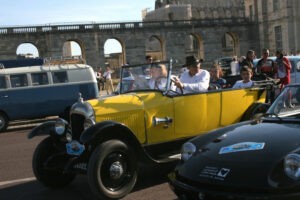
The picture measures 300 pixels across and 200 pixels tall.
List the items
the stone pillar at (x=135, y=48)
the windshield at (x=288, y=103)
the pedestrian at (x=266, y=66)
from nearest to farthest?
the windshield at (x=288, y=103), the pedestrian at (x=266, y=66), the stone pillar at (x=135, y=48)

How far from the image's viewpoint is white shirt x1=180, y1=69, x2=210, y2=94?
286 inches

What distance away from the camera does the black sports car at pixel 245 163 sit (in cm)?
388

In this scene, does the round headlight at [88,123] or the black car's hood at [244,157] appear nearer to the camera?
the black car's hood at [244,157]

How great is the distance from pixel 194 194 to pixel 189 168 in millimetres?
383

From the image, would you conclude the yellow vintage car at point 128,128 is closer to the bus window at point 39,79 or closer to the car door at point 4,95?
the bus window at point 39,79

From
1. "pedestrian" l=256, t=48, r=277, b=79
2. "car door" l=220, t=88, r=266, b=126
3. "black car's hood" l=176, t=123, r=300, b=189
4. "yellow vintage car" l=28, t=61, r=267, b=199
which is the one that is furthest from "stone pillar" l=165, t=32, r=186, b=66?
"black car's hood" l=176, t=123, r=300, b=189

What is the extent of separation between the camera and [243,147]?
443cm

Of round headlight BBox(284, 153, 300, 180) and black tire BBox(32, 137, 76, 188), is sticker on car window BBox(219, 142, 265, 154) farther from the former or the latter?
black tire BBox(32, 137, 76, 188)

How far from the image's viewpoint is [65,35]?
5769cm

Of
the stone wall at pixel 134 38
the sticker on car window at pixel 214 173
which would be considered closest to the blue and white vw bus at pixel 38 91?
the sticker on car window at pixel 214 173

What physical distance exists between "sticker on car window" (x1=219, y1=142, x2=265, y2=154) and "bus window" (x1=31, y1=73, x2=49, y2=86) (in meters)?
12.2

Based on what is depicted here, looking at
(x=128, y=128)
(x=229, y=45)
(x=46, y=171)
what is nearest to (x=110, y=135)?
(x=128, y=128)

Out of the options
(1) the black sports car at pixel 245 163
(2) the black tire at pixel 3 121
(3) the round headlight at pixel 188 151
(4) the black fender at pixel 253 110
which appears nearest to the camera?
(1) the black sports car at pixel 245 163

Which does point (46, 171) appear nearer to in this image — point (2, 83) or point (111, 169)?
point (111, 169)
